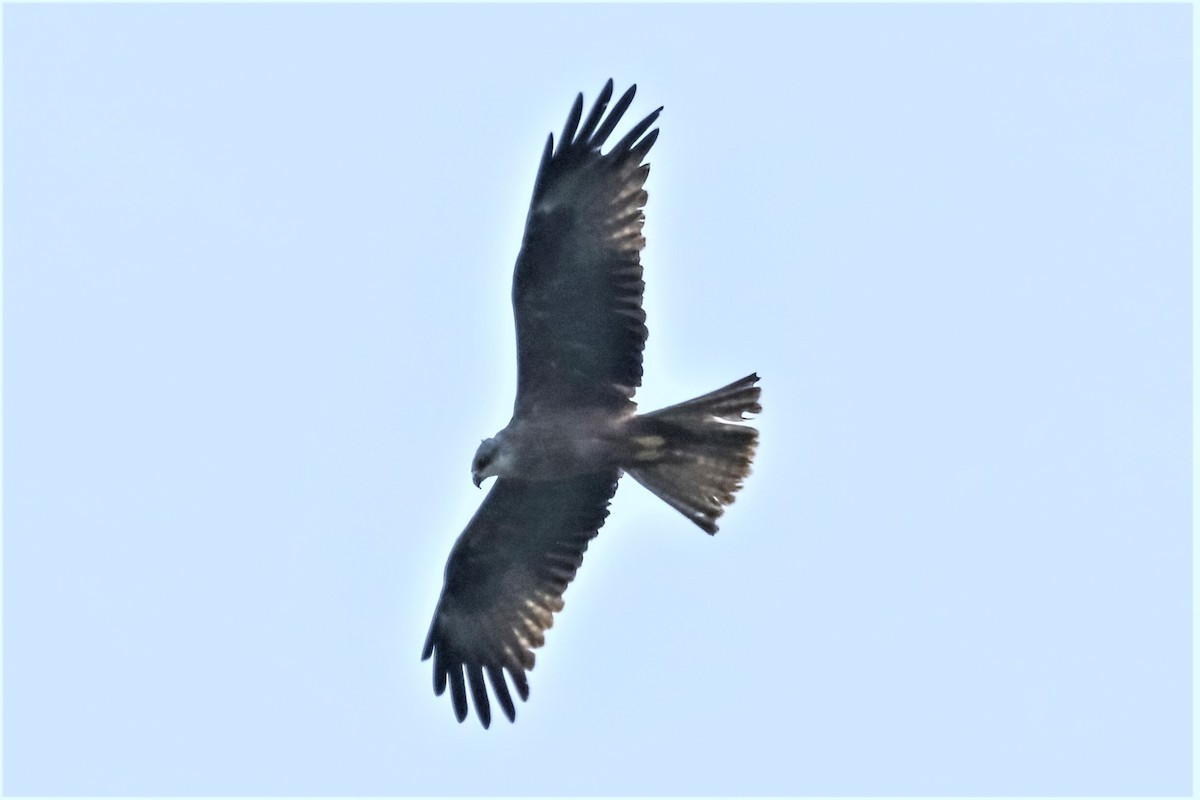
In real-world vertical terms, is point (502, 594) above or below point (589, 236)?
below

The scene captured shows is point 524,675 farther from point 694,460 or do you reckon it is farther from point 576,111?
point 576,111

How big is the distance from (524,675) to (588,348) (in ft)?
6.77

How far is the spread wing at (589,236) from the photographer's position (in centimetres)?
1215

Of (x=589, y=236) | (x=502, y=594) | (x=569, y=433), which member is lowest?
(x=502, y=594)

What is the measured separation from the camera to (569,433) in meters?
12.5

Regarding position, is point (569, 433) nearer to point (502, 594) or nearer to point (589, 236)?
point (589, 236)

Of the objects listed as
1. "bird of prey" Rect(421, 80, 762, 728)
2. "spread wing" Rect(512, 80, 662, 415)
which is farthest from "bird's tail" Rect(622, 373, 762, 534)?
"spread wing" Rect(512, 80, 662, 415)

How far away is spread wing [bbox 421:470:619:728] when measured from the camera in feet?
43.1

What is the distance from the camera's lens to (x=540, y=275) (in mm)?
12250

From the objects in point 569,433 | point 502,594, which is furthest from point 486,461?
point 502,594

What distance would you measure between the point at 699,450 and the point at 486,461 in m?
1.17

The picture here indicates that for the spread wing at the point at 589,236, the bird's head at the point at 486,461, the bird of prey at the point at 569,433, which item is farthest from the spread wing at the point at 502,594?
the spread wing at the point at 589,236

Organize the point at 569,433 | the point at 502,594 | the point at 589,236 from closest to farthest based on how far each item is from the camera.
→ the point at 589,236 → the point at 569,433 → the point at 502,594

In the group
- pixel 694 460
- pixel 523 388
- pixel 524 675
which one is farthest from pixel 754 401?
pixel 524 675
